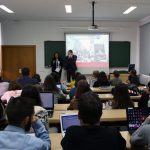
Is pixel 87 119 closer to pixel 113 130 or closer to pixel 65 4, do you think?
pixel 113 130

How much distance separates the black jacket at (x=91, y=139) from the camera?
1.68m

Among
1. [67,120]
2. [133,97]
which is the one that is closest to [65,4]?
[133,97]

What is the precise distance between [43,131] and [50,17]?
28.2 ft

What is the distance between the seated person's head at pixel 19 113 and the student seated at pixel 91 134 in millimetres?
289

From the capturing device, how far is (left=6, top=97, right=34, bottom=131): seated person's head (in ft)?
5.54

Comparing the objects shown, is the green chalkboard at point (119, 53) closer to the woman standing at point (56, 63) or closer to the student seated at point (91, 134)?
the woman standing at point (56, 63)

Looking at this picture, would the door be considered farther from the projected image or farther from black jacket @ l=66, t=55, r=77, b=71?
the projected image

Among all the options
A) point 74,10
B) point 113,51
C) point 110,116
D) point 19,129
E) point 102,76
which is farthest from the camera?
point 113,51

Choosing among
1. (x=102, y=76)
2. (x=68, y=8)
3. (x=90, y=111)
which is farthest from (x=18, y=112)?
(x=68, y=8)

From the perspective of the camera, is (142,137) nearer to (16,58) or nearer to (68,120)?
(68,120)

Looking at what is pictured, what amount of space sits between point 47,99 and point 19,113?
Answer: 1829mm

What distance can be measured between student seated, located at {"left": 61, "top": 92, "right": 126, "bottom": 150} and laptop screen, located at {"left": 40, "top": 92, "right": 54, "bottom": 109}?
1.74m

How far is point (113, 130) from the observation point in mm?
1764

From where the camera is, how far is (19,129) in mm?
1674
